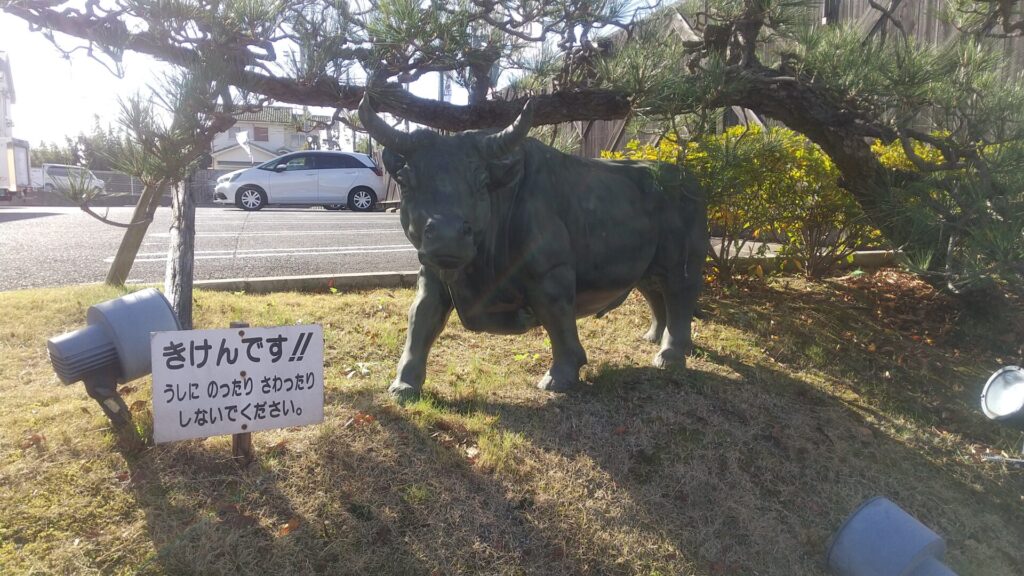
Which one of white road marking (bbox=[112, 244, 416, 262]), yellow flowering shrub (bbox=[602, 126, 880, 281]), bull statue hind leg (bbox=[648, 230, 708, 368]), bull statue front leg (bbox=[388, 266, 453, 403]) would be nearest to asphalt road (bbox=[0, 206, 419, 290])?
white road marking (bbox=[112, 244, 416, 262])

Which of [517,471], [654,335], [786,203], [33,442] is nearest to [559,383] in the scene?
[517,471]

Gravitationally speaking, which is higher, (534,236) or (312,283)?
(534,236)

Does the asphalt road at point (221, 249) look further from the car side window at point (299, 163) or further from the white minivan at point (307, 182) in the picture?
the car side window at point (299, 163)

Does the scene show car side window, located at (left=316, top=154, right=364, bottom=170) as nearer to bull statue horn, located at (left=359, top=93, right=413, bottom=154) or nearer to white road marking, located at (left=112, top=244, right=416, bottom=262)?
white road marking, located at (left=112, top=244, right=416, bottom=262)

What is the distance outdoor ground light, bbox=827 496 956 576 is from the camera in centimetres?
238

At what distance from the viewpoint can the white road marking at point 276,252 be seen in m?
7.70

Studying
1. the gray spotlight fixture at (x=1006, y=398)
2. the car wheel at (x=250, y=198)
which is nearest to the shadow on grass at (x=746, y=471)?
the gray spotlight fixture at (x=1006, y=398)

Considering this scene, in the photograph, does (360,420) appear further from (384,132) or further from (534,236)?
(384,132)

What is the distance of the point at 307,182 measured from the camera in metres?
15.7

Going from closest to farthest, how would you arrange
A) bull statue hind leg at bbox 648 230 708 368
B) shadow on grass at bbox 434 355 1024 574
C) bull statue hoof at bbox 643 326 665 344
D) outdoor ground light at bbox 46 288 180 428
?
outdoor ground light at bbox 46 288 180 428, shadow on grass at bbox 434 355 1024 574, bull statue hind leg at bbox 648 230 708 368, bull statue hoof at bbox 643 326 665 344

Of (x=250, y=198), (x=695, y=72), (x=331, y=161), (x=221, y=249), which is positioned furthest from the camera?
(x=331, y=161)

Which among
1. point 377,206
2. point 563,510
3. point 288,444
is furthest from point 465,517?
point 377,206

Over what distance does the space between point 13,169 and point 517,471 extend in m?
23.9

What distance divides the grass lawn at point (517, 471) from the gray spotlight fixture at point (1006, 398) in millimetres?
552
